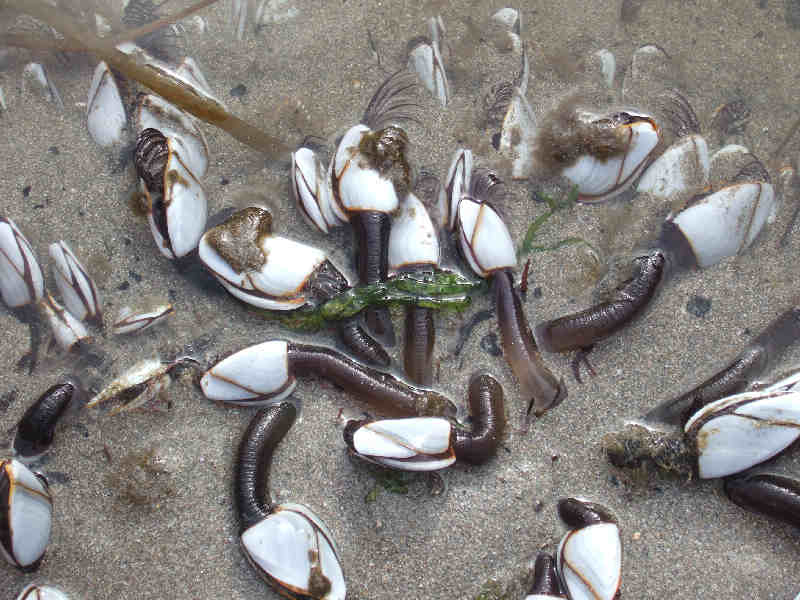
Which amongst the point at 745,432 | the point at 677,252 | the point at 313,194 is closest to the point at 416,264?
the point at 313,194

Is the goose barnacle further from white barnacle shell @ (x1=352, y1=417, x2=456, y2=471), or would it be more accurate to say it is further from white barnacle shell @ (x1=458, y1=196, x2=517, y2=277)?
white barnacle shell @ (x1=458, y1=196, x2=517, y2=277)

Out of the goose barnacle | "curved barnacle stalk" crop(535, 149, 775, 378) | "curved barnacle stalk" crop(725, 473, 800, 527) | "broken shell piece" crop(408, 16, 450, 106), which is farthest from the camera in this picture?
"broken shell piece" crop(408, 16, 450, 106)

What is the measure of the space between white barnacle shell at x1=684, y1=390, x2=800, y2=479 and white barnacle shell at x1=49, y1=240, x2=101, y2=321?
2.81 meters

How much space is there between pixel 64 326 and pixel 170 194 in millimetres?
790

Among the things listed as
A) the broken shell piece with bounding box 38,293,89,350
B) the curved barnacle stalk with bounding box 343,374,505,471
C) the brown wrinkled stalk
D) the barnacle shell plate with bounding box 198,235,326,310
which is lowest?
the broken shell piece with bounding box 38,293,89,350

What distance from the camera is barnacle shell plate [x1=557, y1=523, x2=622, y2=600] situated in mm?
2443

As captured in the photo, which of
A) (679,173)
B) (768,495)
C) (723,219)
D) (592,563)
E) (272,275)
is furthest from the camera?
(679,173)

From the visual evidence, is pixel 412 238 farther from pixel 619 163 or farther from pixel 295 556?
pixel 295 556

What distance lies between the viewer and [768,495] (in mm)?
2572

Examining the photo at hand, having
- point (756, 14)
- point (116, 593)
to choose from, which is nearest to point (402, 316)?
point (116, 593)

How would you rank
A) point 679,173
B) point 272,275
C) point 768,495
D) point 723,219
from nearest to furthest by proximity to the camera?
point 768,495 < point 272,275 < point 723,219 < point 679,173

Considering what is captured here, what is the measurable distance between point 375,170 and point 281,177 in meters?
0.58

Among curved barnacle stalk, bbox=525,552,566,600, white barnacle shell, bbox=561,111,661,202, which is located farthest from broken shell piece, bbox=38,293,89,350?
white barnacle shell, bbox=561,111,661,202

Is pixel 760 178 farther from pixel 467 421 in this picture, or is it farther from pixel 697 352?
pixel 467 421
